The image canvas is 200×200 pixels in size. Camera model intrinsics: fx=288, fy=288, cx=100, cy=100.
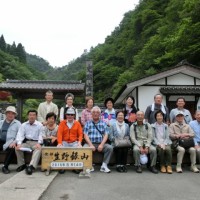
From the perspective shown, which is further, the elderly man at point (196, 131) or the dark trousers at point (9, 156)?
the elderly man at point (196, 131)

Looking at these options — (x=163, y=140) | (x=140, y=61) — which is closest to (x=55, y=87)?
(x=163, y=140)

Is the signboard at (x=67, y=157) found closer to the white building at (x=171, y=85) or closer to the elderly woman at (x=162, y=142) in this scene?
the elderly woman at (x=162, y=142)

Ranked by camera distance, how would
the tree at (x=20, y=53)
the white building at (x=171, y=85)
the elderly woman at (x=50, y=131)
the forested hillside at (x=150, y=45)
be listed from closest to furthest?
the elderly woman at (x=50, y=131)
the white building at (x=171, y=85)
the forested hillside at (x=150, y=45)
the tree at (x=20, y=53)

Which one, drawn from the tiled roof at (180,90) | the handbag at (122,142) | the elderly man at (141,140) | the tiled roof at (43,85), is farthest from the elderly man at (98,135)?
the tiled roof at (180,90)

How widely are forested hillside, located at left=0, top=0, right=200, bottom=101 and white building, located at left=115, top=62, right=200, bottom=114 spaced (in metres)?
4.05

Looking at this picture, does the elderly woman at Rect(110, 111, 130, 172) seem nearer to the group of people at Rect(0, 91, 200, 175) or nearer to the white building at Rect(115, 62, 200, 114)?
the group of people at Rect(0, 91, 200, 175)

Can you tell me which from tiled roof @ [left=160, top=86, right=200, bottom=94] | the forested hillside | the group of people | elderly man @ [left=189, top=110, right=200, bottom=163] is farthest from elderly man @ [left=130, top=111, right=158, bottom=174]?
the forested hillside

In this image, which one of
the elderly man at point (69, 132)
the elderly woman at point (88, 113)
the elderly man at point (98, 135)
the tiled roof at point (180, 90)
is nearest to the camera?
the elderly man at point (69, 132)

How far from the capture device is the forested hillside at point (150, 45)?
66.9 feet

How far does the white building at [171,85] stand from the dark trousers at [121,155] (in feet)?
30.3

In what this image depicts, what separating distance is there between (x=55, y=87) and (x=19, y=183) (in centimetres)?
944

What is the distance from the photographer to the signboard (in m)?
5.96

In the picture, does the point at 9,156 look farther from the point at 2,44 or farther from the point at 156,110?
the point at 2,44

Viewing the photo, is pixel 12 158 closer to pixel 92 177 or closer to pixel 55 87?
pixel 92 177
